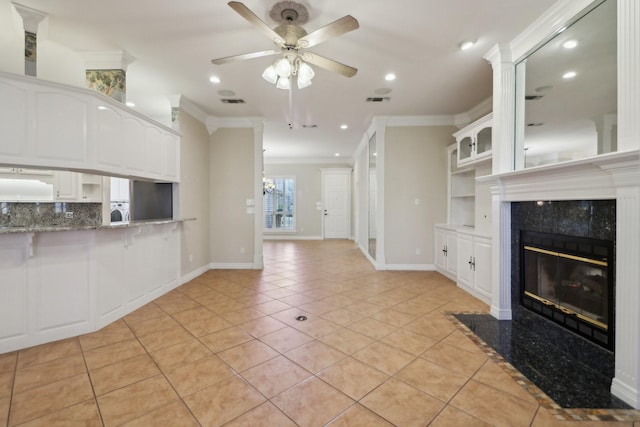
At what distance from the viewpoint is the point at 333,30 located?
190 centimetres

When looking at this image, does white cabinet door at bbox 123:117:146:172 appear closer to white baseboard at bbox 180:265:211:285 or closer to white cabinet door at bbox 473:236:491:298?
white baseboard at bbox 180:265:211:285

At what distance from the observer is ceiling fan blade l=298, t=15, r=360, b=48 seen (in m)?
1.79

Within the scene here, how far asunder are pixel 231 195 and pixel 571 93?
4.98m

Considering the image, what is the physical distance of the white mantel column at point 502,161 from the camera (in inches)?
113

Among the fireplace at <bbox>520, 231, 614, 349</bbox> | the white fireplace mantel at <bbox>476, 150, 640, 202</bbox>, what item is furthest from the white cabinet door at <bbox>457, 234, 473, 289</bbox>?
the white fireplace mantel at <bbox>476, 150, 640, 202</bbox>

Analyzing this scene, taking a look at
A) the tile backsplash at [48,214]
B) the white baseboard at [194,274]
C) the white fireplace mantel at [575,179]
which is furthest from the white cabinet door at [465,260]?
the tile backsplash at [48,214]

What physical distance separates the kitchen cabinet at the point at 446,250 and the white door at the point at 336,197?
4.90 metres

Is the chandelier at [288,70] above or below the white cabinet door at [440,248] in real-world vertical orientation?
above

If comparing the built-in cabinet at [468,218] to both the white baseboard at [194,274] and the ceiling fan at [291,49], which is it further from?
the white baseboard at [194,274]

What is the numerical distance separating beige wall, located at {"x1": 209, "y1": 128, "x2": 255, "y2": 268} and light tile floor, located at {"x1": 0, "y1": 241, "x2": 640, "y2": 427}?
1863mm

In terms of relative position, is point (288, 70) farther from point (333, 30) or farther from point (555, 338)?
point (555, 338)

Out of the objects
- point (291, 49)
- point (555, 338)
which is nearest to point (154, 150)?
point (291, 49)

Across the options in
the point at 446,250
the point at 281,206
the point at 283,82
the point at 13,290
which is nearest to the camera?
the point at 13,290

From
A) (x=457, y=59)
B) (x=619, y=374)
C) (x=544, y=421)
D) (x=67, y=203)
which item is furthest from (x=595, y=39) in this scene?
(x=67, y=203)
